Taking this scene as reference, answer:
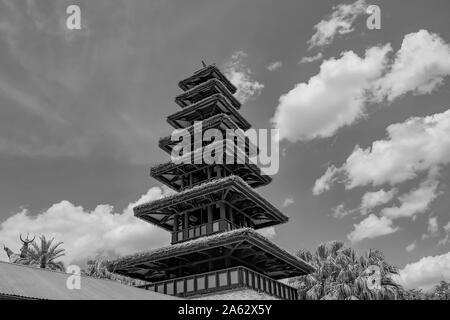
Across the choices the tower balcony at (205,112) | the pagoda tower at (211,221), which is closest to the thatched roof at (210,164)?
the pagoda tower at (211,221)

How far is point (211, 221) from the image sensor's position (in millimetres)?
32594

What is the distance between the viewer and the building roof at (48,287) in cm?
1541

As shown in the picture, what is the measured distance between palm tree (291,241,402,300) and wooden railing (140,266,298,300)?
1049 cm

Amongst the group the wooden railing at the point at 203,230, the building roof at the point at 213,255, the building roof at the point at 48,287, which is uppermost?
the wooden railing at the point at 203,230

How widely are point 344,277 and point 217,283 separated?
16.6 meters

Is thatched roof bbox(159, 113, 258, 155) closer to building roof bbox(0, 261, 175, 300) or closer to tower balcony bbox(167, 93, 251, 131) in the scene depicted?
tower balcony bbox(167, 93, 251, 131)

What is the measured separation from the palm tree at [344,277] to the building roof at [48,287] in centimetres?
2249

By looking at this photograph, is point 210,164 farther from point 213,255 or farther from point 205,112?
point 213,255

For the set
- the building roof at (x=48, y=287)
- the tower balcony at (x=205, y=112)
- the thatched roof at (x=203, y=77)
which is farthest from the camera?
the thatched roof at (x=203, y=77)

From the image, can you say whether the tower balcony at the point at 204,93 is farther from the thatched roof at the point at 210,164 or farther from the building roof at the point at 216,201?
the building roof at the point at 216,201
